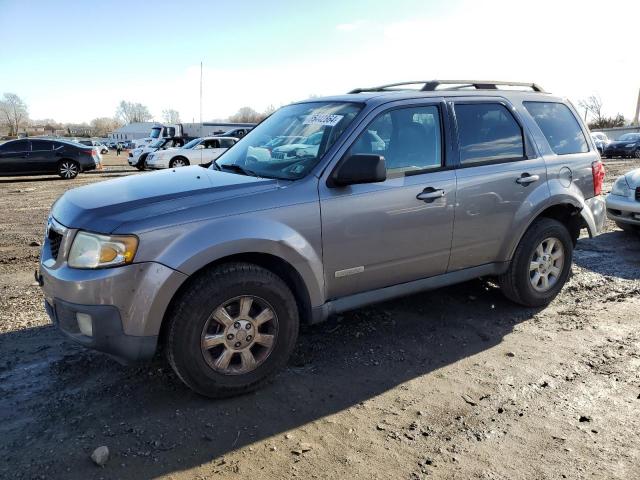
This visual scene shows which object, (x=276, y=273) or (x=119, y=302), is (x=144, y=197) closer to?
(x=119, y=302)

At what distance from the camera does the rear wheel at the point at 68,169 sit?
18.3 metres

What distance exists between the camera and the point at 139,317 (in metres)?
2.86

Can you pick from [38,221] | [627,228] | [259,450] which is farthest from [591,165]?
[38,221]

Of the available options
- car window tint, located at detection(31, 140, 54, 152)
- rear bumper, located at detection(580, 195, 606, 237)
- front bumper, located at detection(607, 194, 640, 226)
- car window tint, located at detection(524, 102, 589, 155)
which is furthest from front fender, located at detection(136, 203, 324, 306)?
car window tint, located at detection(31, 140, 54, 152)

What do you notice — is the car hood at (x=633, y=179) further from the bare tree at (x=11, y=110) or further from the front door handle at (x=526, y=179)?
the bare tree at (x=11, y=110)

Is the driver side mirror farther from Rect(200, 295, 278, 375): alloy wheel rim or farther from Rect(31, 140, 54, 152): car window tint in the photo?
Rect(31, 140, 54, 152): car window tint

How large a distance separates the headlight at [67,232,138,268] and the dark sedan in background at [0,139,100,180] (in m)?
17.5

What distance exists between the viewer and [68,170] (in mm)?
18531

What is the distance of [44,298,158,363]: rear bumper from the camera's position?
9.27 ft

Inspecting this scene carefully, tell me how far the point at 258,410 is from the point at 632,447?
211cm

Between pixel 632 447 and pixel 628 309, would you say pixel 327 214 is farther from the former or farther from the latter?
pixel 628 309

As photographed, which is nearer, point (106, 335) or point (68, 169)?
point (106, 335)

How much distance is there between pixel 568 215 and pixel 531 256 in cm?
73

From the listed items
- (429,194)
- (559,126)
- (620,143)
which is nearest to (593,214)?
(559,126)
